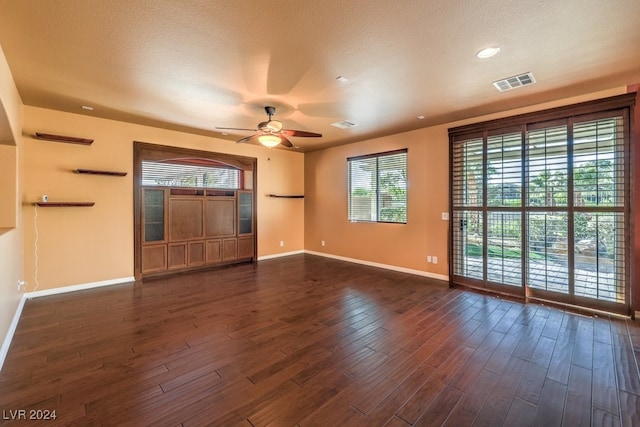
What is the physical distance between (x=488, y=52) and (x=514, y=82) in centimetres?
94

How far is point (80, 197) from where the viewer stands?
4.54 meters

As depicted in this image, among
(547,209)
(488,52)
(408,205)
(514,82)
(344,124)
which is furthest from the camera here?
(408,205)

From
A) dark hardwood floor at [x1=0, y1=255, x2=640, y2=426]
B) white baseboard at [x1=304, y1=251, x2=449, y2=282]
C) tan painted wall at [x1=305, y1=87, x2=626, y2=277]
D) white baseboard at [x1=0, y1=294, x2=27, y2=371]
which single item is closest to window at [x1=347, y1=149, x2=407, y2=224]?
tan painted wall at [x1=305, y1=87, x2=626, y2=277]

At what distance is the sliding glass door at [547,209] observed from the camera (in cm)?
348

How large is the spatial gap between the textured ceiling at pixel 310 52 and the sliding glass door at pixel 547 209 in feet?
1.77

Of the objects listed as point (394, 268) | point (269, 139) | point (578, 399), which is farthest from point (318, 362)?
point (394, 268)

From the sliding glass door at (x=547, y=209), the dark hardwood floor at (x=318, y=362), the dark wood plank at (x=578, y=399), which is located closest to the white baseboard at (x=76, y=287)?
the dark hardwood floor at (x=318, y=362)

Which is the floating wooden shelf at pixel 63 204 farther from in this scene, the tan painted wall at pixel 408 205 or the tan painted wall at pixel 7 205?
the tan painted wall at pixel 408 205

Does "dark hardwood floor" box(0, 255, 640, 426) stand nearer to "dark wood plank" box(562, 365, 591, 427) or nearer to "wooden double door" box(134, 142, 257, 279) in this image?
"dark wood plank" box(562, 365, 591, 427)

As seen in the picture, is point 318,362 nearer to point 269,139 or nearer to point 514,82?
point 269,139

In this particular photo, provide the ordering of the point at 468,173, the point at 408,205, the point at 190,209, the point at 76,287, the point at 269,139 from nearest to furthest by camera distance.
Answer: the point at 269,139, the point at 76,287, the point at 468,173, the point at 408,205, the point at 190,209

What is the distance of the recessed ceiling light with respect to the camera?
2.60m

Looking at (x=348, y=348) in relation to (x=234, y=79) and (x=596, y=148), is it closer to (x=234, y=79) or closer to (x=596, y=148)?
(x=234, y=79)

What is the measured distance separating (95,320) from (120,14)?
323cm
